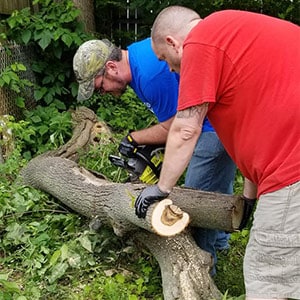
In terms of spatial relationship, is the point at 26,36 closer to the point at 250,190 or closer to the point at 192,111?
the point at 250,190

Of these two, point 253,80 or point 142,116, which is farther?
point 142,116

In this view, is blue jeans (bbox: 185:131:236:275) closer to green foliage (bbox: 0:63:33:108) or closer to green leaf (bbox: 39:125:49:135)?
green leaf (bbox: 39:125:49:135)

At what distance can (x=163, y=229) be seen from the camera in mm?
3111

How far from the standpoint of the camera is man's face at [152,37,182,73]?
9.10 feet

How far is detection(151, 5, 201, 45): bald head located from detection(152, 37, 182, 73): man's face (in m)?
0.03

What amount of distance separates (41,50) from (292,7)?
3.55 m

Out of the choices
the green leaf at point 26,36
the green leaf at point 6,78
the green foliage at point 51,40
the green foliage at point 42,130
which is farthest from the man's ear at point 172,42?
the green leaf at point 26,36

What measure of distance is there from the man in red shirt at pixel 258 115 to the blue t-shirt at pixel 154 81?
946mm

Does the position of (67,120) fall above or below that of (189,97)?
below

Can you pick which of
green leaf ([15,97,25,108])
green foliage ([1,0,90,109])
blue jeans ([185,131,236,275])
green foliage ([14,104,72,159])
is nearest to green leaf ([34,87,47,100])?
green foliage ([1,0,90,109])

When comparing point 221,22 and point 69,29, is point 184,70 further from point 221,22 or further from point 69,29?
point 69,29

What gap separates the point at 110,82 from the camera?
12.4 feet

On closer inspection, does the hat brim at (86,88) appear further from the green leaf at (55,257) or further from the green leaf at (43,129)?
the green leaf at (43,129)

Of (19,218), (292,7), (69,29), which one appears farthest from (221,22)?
(292,7)
